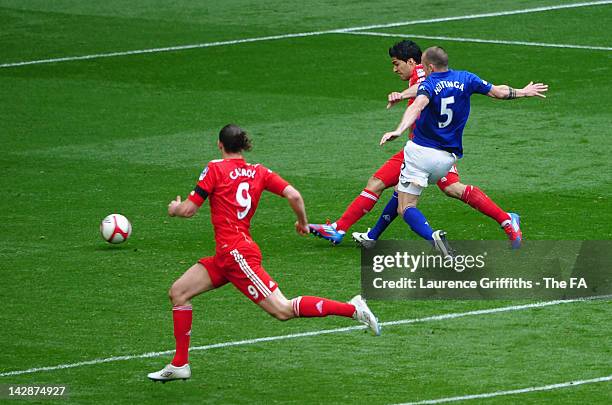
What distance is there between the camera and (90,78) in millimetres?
26828

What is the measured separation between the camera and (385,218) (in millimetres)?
15719

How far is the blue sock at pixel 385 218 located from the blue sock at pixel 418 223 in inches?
28.9

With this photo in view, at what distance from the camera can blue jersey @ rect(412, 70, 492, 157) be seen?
578 inches

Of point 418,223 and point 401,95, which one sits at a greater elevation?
point 401,95

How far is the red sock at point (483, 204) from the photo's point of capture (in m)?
15.3

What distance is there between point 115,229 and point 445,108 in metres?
3.86

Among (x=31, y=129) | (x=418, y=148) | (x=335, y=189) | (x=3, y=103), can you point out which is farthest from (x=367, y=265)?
(x=3, y=103)

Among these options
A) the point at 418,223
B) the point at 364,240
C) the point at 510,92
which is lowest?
the point at 364,240

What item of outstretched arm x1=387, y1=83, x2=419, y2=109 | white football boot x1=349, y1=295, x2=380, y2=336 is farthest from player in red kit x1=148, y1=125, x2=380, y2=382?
outstretched arm x1=387, y1=83, x2=419, y2=109

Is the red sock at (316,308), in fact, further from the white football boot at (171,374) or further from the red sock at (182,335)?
the white football boot at (171,374)

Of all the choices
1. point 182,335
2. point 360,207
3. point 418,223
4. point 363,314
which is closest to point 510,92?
point 418,223

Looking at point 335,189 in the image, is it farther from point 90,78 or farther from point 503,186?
point 90,78

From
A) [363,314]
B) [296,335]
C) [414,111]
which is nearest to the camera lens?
[363,314]

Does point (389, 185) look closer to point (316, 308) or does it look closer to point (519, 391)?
point (316, 308)
